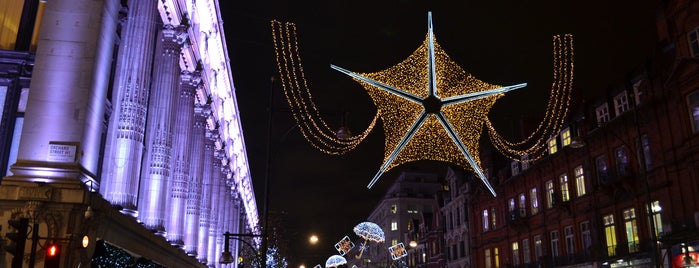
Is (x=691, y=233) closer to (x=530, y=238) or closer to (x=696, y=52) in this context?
(x=696, y=52)

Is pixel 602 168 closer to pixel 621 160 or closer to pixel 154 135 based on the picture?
pixel 621 160

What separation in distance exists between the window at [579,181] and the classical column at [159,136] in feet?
98.3

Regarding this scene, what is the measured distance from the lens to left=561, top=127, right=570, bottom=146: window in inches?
1724

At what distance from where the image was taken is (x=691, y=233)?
27875 millimetres

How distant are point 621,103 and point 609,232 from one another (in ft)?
28.7

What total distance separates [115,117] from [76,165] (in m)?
4.82

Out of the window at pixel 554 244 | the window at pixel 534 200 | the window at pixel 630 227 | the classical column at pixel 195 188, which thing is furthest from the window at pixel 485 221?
the classical column at pixel 195 188

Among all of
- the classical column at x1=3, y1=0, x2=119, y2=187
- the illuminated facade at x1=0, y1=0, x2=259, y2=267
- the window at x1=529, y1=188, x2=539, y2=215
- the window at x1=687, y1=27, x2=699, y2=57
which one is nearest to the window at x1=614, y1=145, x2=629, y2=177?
the window at x1=687, y1=27, x2=699, y2=57

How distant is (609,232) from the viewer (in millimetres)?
38125

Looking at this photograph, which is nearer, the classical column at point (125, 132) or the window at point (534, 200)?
the classical column at point (125, 132)

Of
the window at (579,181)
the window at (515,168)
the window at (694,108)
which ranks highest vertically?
the window at (515,168)

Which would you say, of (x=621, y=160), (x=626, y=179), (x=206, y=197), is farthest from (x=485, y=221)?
(x=206, y=197)

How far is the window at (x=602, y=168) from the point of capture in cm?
3738

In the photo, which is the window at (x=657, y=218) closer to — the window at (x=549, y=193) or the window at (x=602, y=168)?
the window at (x=602, y=168)
